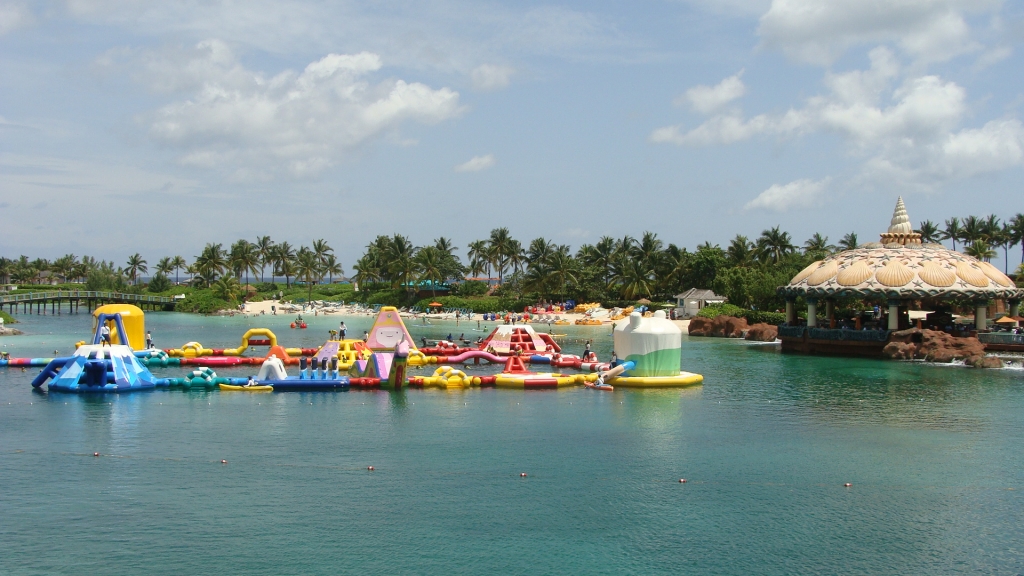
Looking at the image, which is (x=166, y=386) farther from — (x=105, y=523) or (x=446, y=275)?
Result: (x=446, y=275)

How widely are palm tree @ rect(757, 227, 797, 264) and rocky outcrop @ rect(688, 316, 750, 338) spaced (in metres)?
28.4

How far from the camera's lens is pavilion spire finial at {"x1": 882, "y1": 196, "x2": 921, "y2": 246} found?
60781mm

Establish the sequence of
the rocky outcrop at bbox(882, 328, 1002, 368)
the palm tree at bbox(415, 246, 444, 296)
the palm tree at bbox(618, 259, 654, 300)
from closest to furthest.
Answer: the rocky outcrop at bbox(882, 328, 1002, 368), the palm tree at bbox(618, 259, 654, 300), the palm tree at bbox(415, 246, 444, 296)

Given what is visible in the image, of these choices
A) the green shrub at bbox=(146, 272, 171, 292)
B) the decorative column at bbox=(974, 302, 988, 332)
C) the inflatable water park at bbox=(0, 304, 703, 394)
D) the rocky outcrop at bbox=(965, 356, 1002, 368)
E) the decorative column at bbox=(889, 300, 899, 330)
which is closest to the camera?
the inflatable water park at bbox=(0, 304, 703, 394)

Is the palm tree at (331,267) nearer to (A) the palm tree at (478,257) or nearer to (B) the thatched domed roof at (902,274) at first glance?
(A) the palm tree at (478,257)

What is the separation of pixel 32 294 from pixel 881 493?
114 meters

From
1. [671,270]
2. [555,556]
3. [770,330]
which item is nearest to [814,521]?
[555,556]

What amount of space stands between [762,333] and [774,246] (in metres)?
36.3

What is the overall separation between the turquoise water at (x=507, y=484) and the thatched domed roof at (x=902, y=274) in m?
19.4

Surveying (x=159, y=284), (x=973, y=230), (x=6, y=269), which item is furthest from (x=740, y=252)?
(x=6, y=269)

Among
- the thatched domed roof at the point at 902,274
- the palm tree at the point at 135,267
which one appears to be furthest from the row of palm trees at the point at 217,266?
the thatched domed roof at the point at 902,274

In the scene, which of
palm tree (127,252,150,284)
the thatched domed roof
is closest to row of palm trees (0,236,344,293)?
palm tree (127,252,150,284)

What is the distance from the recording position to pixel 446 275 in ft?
454

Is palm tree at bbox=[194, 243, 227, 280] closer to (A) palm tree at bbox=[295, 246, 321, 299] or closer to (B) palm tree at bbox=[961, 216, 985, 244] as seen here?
(A) palm tree at bbox=[295, 246, 321, 299]
